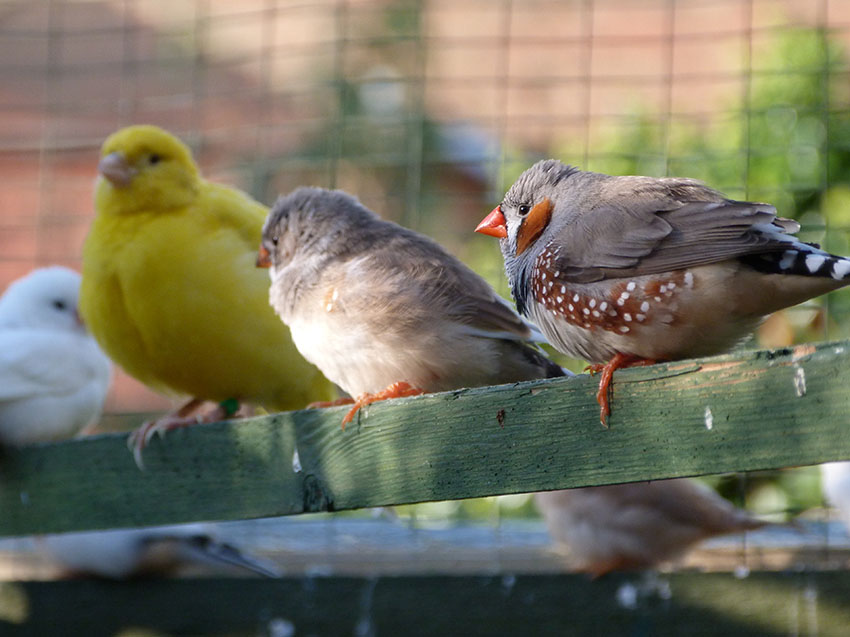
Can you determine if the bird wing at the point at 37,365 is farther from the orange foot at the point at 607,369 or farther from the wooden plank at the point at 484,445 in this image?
the orange foot at the point at 607,369

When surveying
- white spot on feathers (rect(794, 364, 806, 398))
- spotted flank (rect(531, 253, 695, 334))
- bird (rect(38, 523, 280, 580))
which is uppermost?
spotted flank (rect(531, 253, 695, 334))

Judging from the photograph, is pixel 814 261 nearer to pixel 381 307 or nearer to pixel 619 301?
pixel 619 301

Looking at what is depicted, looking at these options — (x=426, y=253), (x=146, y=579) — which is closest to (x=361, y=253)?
(x=426, y=253)

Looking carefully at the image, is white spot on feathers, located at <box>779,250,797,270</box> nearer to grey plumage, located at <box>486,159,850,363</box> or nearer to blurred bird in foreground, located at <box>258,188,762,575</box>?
grey plumage, located at <box>486,159,850,363</box>

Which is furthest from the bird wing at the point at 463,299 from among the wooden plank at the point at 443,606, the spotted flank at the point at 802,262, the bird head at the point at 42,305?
the bird head at the point at 42,305

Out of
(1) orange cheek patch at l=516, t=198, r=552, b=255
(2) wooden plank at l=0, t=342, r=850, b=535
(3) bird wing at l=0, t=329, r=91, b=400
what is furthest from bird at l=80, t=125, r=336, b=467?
(1) orange cheek patch at l=516, t=198, r=552, b=255

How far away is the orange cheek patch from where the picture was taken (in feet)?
7.50

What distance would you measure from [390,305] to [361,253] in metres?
0.30

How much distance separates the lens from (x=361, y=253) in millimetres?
2758

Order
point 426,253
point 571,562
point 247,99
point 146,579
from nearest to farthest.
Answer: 1. point 426,253
2. point 146,579
3. point 571,562
4. point 247,99

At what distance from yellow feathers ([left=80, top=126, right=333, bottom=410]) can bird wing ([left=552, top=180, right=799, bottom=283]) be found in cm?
148

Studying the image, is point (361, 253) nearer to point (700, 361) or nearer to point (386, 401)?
point (386, 401)

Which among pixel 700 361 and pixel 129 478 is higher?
pixel 700 361

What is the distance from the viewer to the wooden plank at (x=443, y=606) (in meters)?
3.12
